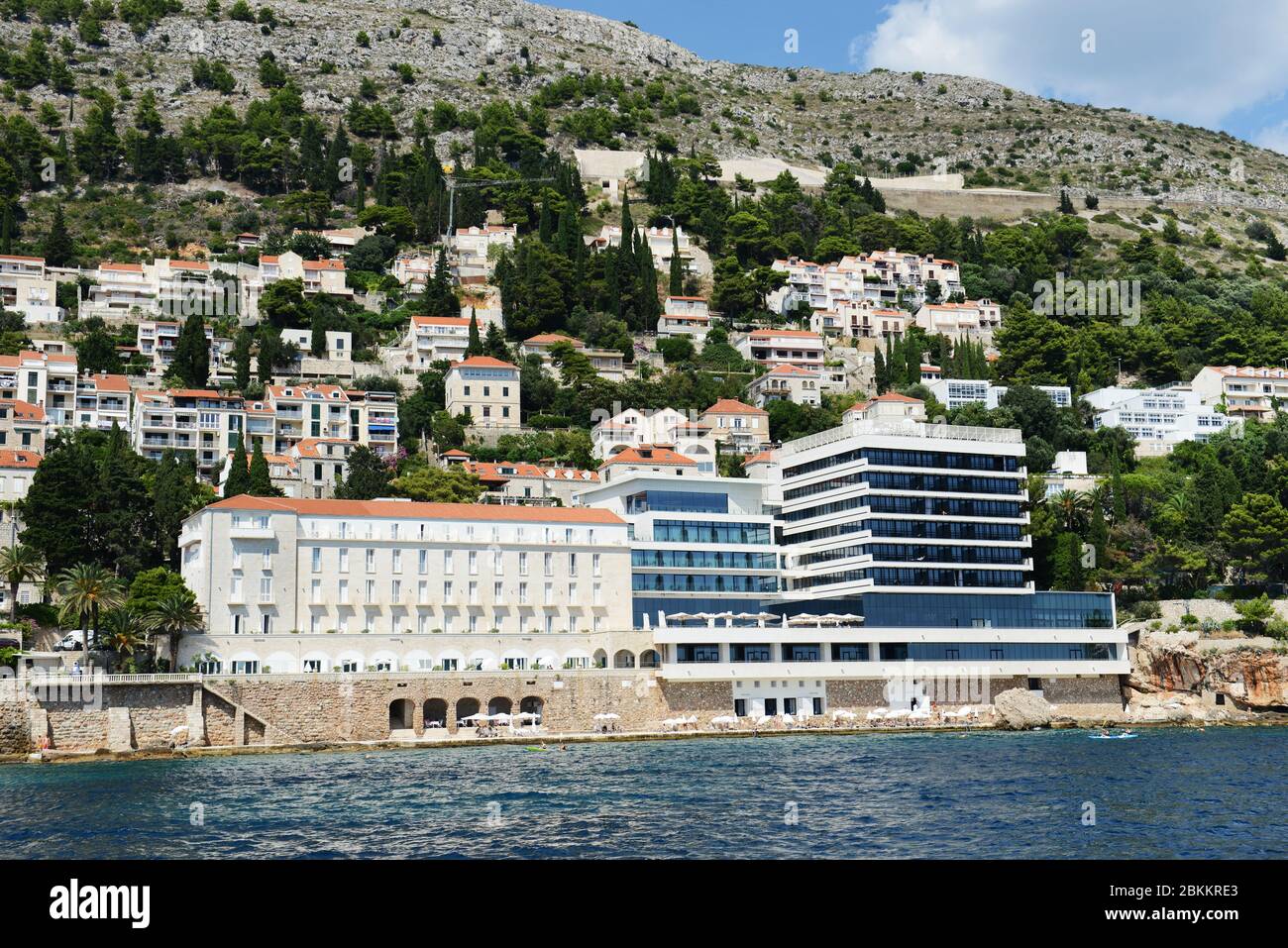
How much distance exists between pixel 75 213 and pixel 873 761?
12953 cm

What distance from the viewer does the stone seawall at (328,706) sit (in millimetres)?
57500

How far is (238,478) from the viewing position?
83875 millimetres

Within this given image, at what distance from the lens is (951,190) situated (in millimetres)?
194375

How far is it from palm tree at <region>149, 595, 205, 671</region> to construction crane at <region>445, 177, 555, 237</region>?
90.1 metres

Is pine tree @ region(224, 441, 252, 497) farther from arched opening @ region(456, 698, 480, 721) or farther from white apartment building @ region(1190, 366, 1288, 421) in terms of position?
white apartment building @ region(1190, 366, 1288, 421)

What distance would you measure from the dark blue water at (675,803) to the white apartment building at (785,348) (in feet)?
244

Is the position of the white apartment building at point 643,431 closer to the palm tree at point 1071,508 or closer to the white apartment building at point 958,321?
the palm tree at point 1071,508

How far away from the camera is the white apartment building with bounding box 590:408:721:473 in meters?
108

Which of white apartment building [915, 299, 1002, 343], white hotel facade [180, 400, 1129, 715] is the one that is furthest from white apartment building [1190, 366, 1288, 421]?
white hotel facade [180, 400, 1129, 715]

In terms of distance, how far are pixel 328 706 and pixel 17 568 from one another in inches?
797

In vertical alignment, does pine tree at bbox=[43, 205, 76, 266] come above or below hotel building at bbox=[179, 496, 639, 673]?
above

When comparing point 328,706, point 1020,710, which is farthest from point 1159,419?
point 328,706

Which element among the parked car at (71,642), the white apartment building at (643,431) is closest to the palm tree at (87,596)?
the parked car at (71,642)
